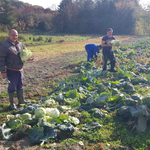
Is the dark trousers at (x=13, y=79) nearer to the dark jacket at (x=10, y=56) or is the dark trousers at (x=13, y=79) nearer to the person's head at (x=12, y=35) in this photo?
the dark jacket at (x=10, y=56)

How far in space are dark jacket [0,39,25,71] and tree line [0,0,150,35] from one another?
37.6m

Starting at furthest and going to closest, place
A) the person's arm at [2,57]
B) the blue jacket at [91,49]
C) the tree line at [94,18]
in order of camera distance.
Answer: the tree line at [94,18], the blue jacket at [91,49], the person's arm at [2,57]

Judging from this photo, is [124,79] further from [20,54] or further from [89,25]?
[89,25]

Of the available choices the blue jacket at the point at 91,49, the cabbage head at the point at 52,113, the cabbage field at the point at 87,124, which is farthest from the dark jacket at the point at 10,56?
the blue jacket at the point at 91,49

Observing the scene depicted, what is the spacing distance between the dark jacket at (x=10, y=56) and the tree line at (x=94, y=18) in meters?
37.6

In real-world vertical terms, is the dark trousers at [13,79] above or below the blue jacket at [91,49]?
below

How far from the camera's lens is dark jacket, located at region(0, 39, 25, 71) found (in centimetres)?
385

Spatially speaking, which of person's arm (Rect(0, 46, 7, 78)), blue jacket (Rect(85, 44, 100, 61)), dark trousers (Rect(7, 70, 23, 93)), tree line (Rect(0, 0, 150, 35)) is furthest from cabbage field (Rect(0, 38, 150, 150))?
tree line (Rect(0, 0, 150, 35))

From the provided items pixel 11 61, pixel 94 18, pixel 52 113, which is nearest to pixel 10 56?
pixel 11 61

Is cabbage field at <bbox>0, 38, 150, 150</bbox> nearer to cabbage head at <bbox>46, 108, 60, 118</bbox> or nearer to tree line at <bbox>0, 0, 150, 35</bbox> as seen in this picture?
cabbage head at <bbox>46, 108, 60, 118</bbox>

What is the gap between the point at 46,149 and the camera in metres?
2.77

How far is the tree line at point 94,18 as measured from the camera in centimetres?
3975

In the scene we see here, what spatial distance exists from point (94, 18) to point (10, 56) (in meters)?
41.9

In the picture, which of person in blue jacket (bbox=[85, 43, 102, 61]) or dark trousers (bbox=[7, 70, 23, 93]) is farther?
person in blue jacket (bbox=[85, 43, 102, 61])
